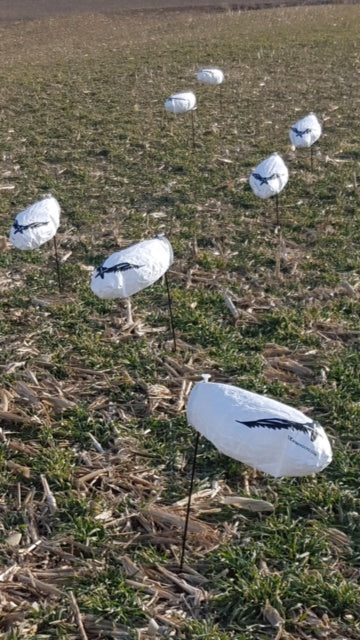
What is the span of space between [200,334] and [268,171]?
1.97 m

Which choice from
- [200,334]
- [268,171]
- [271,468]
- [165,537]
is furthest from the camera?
[268,171]

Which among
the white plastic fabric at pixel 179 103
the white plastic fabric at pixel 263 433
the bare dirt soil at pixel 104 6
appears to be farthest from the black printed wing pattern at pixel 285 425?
the bare dirt soil at pixel 104 6

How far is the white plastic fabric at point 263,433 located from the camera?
2.73 metres

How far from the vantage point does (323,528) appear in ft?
11.9

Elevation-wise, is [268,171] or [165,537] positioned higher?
[268,171]

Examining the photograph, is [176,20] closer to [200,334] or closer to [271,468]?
[200,334]

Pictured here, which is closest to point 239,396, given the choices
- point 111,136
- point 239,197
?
point 239,197

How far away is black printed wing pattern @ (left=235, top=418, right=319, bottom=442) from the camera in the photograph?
9.02 feet

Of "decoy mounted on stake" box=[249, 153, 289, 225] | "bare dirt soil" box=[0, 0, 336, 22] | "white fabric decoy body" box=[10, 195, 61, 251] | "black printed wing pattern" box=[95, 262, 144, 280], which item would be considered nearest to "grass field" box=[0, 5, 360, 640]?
"decoy mounted on stake" box=[249, 153, 289, 225]

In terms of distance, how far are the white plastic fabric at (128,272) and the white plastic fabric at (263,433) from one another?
155cm

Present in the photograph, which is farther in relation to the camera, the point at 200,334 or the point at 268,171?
the point at 268,171

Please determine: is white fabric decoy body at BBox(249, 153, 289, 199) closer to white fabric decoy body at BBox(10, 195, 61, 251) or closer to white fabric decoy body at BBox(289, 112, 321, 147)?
white fabric decoy body at BBox(289, 112, 321, 147)

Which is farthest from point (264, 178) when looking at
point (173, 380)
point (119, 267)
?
point (119, 267)

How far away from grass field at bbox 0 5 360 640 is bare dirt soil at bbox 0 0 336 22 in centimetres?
2441
